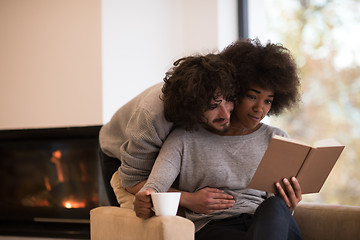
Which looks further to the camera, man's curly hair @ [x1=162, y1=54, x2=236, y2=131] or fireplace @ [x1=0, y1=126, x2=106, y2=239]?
fireplace @ [x1=0, y1=126, x2=106, y2=239]

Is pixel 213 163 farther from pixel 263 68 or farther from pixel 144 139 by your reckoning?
pixel 263 68

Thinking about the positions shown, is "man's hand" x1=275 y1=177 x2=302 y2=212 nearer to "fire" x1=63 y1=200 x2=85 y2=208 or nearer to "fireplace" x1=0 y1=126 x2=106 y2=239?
"fireplace" x1=0 y1=126 x2=106 y2=239

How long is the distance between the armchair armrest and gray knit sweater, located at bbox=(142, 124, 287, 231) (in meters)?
0.23

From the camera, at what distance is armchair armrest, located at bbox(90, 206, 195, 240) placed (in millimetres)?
1282

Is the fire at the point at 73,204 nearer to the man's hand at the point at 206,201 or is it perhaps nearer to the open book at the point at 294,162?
the man's hand at the point at 206,201

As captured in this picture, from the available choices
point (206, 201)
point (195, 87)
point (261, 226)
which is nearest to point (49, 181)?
point (206, 201)

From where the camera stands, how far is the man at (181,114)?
1516 millimetres

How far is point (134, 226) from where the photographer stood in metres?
1.42

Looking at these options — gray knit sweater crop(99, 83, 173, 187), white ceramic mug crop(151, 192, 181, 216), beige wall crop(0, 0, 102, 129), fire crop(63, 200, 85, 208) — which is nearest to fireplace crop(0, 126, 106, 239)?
fire crop(63, 200, 85, 208)

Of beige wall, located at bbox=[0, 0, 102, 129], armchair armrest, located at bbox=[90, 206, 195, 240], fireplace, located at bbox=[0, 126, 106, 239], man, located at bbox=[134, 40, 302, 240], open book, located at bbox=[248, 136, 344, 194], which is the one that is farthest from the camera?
fireplace, located at bbox=[0, 126, 106, 239]

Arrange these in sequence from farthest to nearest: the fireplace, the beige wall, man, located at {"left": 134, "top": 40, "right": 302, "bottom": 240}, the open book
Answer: the fireplace → the beige wall → man, located at {"left": 134, "top": 40, "right": 302, "bottom": 240} → the open book

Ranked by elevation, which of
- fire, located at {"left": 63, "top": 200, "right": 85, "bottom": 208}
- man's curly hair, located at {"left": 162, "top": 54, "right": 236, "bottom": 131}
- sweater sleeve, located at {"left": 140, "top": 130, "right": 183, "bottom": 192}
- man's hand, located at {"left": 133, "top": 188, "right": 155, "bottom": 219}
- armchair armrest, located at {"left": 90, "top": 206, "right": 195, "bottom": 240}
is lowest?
fire, located at {"left": 63, "top": 200, "right": 85, "bottom": 208}

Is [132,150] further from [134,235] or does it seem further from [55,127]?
[55,127]

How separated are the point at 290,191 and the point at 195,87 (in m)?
0.49
